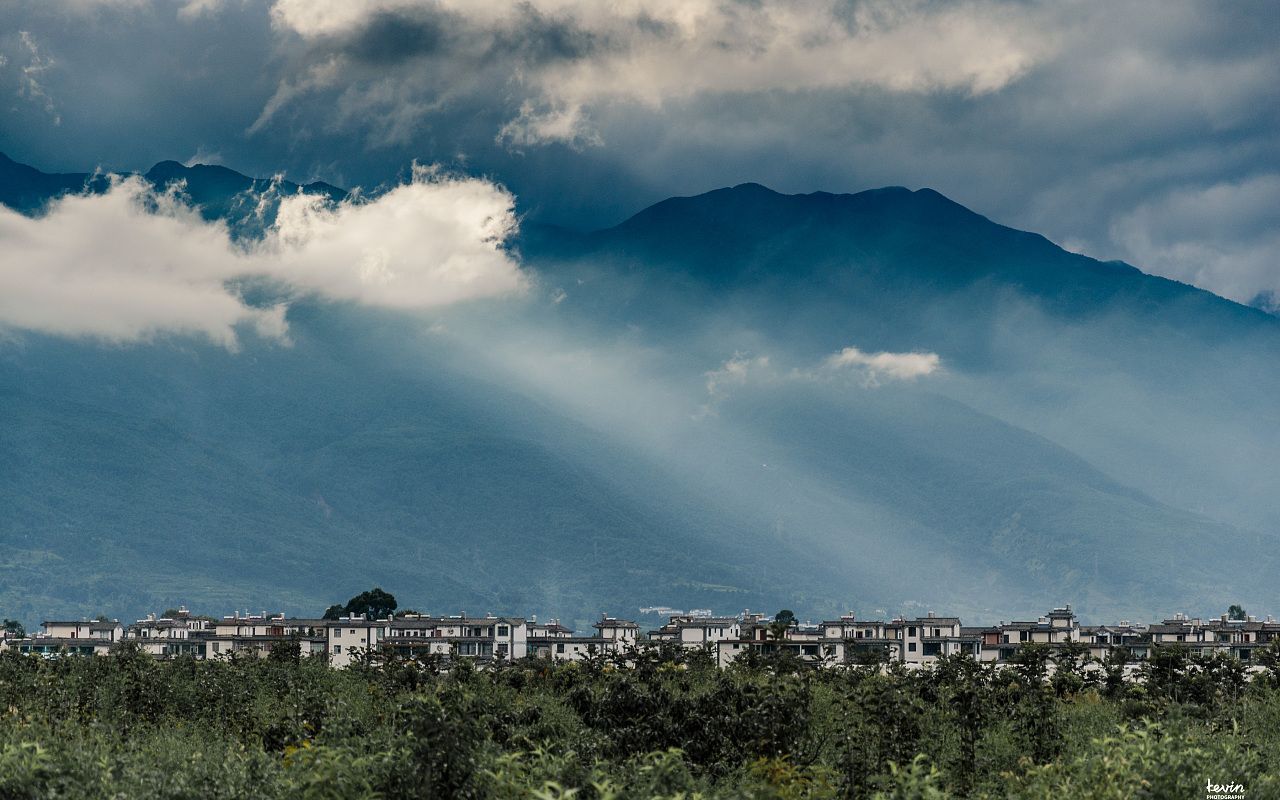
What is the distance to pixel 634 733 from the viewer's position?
75.0 ft

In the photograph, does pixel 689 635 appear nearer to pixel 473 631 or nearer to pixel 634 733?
pixel 473 631

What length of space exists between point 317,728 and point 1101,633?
11337 cm

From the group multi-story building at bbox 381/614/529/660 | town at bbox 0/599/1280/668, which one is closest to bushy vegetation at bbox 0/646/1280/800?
town at bbox 0/599/1280/668

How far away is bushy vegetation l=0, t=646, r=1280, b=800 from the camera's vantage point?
692 inches

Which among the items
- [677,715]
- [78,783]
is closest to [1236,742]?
[677,715]

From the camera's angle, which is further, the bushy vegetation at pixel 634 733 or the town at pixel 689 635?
the town at pixel 689 635

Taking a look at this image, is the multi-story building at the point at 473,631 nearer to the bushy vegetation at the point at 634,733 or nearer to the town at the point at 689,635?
the town at the point at 689,635

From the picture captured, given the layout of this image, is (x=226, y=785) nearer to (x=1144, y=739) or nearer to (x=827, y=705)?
(x=1144, y=739)

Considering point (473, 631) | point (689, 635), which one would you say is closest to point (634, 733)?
point (689, 635)

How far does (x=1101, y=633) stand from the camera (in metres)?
127

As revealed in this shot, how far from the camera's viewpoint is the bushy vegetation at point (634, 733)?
57.7ft

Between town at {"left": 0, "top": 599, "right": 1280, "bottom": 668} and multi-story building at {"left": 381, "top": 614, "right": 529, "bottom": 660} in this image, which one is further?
multi-story building at {"left": 381, "top": 614, "right": 529, "bottom": 660}

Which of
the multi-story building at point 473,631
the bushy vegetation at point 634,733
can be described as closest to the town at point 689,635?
the multi-story building at point 473,631

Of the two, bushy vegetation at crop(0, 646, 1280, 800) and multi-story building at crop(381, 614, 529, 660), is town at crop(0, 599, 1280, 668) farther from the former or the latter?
bushy vegetation at crop(0, 646, 1280, 800)
